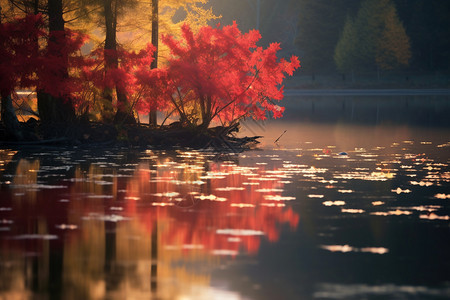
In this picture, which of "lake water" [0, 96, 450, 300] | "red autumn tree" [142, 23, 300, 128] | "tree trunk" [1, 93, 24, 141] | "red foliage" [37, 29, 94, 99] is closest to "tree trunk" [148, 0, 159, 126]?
"red autumn tree" [142, 23, 300, 128]

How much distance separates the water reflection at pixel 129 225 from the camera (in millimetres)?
9586

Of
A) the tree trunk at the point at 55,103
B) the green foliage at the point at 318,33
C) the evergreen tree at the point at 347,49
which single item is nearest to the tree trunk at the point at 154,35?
the tree trunk at the point at 55,103

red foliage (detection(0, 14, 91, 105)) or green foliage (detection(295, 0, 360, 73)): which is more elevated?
green foliage (detection(295, 0, 360, 73))

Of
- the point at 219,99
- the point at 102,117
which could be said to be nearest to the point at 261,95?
the point at 219,99

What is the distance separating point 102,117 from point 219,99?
4.68 m

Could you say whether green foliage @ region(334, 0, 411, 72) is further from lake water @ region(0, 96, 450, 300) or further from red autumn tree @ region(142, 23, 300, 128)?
lake water @ region(0, 96, 450, 300)

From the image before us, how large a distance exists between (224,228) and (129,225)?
1.54m

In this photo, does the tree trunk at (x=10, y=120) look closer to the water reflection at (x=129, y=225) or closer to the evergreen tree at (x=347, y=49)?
the water reflection at (x=129, y=225)

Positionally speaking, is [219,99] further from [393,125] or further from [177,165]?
[393,125]

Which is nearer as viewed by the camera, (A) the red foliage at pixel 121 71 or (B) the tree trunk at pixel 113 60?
(A) the red foliage at pixel 121 71

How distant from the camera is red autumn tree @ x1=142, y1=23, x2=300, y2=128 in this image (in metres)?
29.5

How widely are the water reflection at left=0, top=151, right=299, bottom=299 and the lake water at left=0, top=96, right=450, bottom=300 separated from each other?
3 centimetres

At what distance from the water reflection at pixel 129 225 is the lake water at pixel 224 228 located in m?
0.03

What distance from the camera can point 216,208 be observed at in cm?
1486
